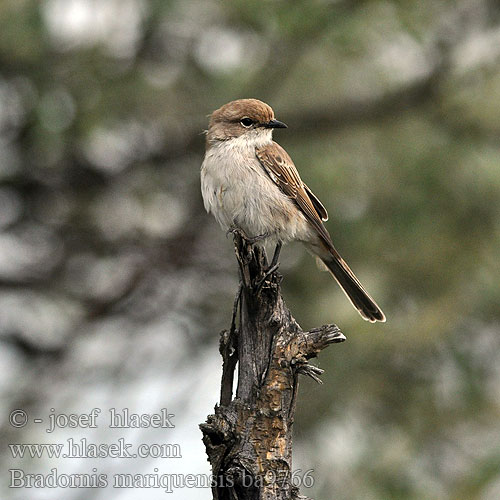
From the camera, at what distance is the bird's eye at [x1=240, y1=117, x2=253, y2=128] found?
6684 millimetres

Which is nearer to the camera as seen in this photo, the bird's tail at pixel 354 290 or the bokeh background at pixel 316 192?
the bird's tail at pixel 354 290

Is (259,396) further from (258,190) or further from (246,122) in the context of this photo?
(246,122)

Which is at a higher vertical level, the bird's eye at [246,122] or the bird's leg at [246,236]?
the bird's eye at [246,122]

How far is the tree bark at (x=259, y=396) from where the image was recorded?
4188 mm

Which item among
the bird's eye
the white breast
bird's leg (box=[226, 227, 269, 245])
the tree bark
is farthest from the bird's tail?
the tree bark

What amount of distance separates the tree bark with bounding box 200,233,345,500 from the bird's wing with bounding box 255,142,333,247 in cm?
173

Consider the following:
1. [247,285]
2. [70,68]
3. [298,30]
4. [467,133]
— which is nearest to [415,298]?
[467,133]

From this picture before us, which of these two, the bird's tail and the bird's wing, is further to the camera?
the bird's tail

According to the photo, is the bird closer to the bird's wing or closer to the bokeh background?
the bird's wing

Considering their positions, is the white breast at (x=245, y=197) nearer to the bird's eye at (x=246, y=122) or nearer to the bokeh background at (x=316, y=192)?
the bird's eye at (x=246, y=122)

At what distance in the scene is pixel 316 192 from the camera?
396 inches

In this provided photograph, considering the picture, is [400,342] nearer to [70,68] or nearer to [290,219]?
[290,219]

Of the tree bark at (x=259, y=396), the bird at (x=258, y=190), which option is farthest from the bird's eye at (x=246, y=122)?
the tree bark at (x=259, y=396)

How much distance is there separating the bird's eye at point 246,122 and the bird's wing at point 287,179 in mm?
202
